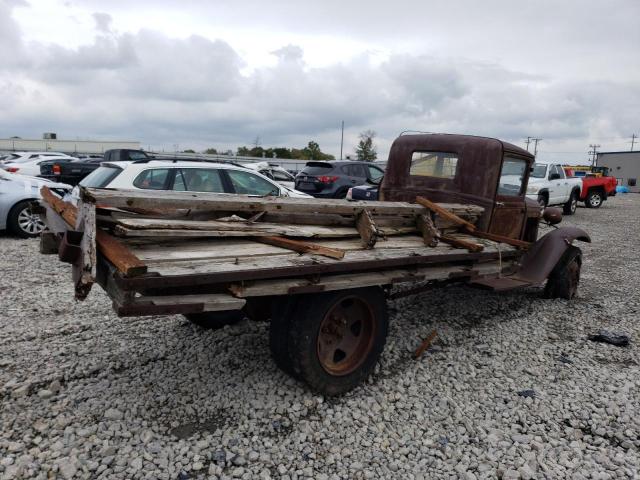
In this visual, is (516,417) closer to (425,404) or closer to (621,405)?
(425,404)

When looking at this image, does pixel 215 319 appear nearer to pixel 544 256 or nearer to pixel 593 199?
pixel 544 256

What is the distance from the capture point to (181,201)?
2936 mm

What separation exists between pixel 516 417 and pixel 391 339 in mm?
1432

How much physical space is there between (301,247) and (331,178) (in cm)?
1055

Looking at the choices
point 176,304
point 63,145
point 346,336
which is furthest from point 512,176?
point 63,145

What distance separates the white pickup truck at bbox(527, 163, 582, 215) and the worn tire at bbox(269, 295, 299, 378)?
1377 centimetres

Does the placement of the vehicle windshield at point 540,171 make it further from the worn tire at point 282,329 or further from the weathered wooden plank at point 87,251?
the weathered wooden plank at point 87,251

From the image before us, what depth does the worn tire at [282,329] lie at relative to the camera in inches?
126

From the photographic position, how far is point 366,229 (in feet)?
11.8

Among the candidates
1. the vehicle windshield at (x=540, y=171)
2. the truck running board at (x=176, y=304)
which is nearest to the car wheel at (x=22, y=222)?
the truck running board at (x=176, y=304)

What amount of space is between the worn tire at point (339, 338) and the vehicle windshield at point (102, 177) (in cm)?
473

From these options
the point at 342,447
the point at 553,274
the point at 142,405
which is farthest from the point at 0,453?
the point at 553,274

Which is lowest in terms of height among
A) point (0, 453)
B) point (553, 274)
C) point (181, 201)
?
point (0, 453)

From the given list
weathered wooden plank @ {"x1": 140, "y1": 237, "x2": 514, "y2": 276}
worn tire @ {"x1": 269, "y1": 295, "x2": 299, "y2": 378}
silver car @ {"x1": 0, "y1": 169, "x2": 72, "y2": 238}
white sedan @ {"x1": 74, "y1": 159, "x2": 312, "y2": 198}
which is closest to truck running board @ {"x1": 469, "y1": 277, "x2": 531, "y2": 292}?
weathered wooden plank @ {"x1": 140, "y1": 237, "x2": 514, "y2": 276}
